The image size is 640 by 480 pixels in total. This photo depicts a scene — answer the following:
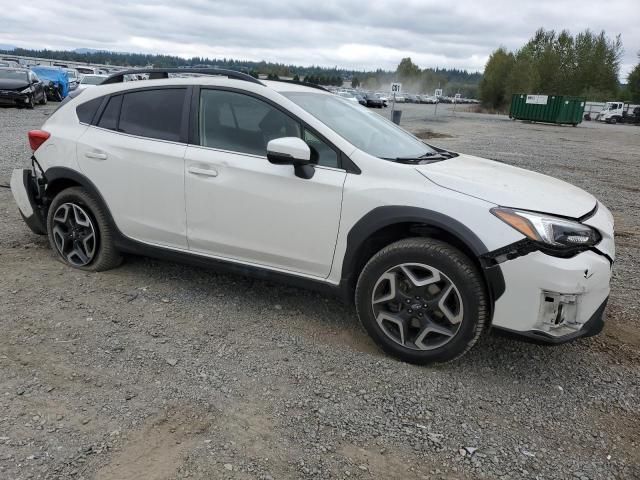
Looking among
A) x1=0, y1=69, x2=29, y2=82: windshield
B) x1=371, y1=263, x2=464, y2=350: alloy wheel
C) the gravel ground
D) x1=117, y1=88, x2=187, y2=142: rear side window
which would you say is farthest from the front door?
x1=0, y1=69, x2=29, y2=82: windshield

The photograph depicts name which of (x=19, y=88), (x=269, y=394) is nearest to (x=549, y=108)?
(x=19, y=88)

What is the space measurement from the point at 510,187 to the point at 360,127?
121 centimetres

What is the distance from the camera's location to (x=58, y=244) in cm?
471

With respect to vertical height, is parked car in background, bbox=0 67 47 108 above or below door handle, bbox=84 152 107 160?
below

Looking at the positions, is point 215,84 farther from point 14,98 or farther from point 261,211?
point 14,98

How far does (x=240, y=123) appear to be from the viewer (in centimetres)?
387

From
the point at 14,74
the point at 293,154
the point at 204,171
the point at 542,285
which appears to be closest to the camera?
the point at 542,285

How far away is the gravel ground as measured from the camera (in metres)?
2.52

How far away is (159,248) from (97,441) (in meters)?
1.86

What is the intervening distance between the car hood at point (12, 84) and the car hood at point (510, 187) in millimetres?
21395

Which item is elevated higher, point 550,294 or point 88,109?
point 88,109

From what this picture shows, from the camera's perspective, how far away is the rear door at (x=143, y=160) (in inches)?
158

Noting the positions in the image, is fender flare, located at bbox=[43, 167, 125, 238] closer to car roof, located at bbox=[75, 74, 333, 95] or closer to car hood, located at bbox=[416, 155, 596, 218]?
car roof, located at bbox=[75, 74, 333, 95]

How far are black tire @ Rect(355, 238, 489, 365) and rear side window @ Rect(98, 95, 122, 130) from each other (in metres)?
2.47
